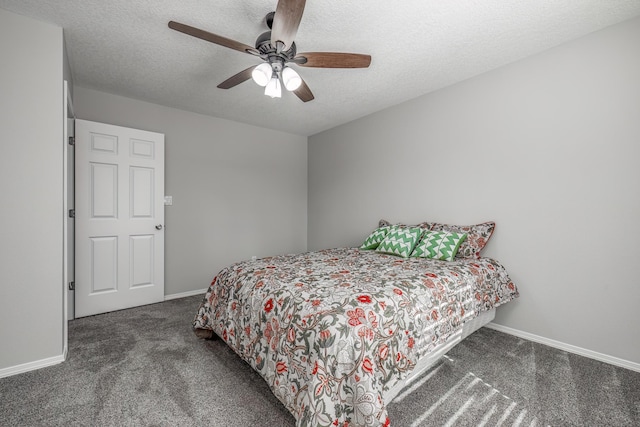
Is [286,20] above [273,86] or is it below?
above

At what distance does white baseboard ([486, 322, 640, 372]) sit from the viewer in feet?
6.41

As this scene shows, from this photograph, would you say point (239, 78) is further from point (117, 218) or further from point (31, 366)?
point (31, 366)

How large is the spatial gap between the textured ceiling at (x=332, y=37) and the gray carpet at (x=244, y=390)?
96.6 inches

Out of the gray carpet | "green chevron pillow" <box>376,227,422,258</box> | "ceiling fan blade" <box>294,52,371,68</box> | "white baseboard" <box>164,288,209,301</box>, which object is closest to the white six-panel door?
"white baseboard" <box>164,288,209,301</box>

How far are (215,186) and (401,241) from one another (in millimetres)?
2638

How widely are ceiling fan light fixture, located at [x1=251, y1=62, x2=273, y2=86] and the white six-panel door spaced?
6.90ft

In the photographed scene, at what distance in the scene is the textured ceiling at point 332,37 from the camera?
1.84m

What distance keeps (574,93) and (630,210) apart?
3.22 ft

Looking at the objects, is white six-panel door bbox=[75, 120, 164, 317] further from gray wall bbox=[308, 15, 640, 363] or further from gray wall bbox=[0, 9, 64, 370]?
gray wall bbox=[308, 15, 640, 363]

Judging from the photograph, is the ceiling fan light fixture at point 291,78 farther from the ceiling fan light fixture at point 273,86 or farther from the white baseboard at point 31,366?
the white baseboard at point 31,366

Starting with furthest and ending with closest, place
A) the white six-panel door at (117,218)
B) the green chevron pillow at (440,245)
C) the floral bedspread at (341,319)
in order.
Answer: the white six-panel door at (117,218)
the green chevron pillow at (440,245)
the floral bedspread at (341,319)

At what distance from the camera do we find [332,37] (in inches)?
83.9

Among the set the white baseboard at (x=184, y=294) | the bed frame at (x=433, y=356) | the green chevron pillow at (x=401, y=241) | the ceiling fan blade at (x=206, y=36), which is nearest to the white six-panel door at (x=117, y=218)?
the white baseboard at (x=184, y=294)

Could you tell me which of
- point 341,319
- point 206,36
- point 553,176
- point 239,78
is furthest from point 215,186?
point 553,176
